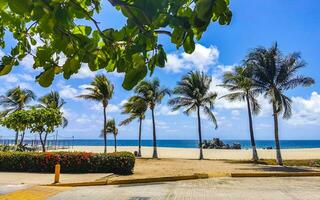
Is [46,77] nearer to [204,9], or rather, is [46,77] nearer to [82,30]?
[82,30]

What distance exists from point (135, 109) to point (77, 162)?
19720 millimetres

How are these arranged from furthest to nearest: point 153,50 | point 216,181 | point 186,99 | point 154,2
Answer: point 186,99 → point 216,181 → point 153,50 → point 154,2

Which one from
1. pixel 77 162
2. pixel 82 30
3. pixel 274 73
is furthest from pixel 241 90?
pixel 82 30

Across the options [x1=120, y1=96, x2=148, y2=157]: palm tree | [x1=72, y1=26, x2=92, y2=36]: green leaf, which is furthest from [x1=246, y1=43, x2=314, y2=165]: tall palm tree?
[x1=72, y1=26, x2=92, y2=36]: green leaf

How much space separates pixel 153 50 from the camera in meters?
2.04

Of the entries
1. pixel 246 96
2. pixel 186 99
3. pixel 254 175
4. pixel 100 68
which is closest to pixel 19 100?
pixel 186 99

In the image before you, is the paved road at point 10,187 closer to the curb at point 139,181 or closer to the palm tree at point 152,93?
the curb at point 139,181

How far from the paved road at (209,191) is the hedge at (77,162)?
4.37 meters

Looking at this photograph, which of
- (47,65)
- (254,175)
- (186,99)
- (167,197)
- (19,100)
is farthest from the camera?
(19,100)

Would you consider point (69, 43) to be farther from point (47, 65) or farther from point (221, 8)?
point (221, 8)

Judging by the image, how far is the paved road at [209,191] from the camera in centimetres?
1120

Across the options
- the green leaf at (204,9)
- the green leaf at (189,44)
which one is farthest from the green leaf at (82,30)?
the green leaf at (204,9)

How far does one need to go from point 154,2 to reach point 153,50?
1.20ft

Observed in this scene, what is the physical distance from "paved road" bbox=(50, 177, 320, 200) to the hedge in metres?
4.37
